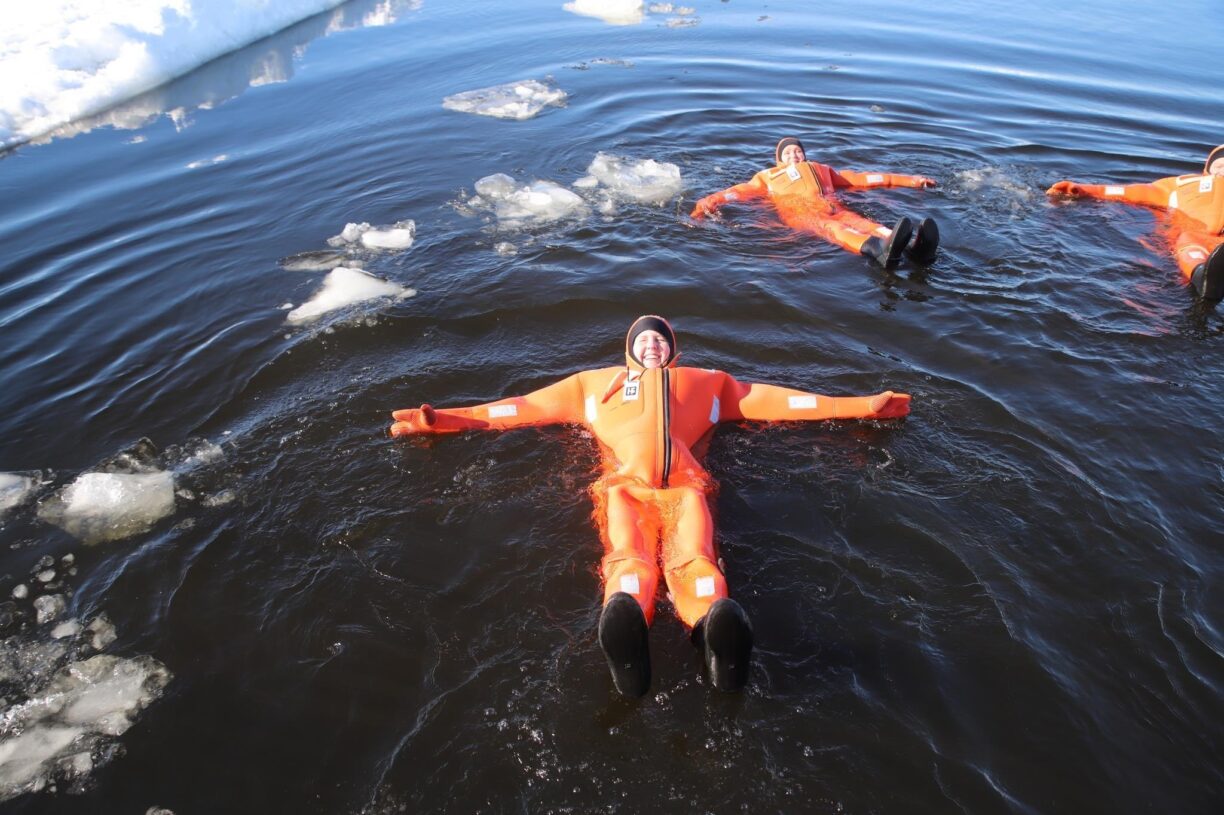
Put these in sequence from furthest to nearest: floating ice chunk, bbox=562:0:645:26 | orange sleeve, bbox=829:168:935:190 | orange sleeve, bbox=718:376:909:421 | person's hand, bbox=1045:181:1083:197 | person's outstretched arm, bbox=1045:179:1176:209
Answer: floating ice chunk, bbox=562:0:645:26, orange sleeve, bbox=829:168:935:190, person's hand, bbox=1045:181:1083:197, person's outstretched arm, bbox=1045:179:1176:209, orange sleeve, bbox=718:376:909:421

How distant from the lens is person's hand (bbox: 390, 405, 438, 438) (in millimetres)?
5836


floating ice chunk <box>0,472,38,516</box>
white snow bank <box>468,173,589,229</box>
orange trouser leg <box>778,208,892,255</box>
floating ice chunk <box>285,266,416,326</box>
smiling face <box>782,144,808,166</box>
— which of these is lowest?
floating ice chunk <box>0,472,38,516</box>

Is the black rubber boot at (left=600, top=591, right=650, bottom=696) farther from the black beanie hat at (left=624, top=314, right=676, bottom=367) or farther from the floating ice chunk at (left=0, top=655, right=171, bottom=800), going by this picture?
the floating ice chunk at (left=0, top=655, right=171, bottom=800)

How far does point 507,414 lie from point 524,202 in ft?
16.5

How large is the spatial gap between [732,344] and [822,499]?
7.73ft

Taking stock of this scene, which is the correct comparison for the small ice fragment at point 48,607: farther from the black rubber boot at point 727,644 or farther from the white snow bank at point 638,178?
the white snow bank at point 638,178

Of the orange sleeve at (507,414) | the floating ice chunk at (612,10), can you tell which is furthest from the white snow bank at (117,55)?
the orange sleeve at (507,414)

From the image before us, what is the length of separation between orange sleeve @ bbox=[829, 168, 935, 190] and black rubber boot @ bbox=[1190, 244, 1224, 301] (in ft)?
11.6

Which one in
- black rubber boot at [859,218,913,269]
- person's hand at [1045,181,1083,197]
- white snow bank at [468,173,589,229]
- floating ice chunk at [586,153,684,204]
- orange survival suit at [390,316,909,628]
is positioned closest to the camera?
orange survival suit at [390,316,909,628]

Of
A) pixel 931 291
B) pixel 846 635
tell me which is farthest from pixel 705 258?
pixel 846 635

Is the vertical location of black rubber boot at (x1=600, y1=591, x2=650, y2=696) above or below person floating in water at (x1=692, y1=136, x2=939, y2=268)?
below

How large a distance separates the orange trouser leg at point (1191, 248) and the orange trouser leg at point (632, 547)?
6504 mm

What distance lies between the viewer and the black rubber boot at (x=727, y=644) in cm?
382

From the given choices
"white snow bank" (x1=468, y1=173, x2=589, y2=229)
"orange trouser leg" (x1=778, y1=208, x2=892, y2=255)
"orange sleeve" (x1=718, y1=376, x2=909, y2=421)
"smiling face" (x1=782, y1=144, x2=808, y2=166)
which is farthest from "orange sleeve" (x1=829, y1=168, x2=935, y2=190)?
"orange sleeve" (x1=718, y1=376, x2=909, y2=421)
